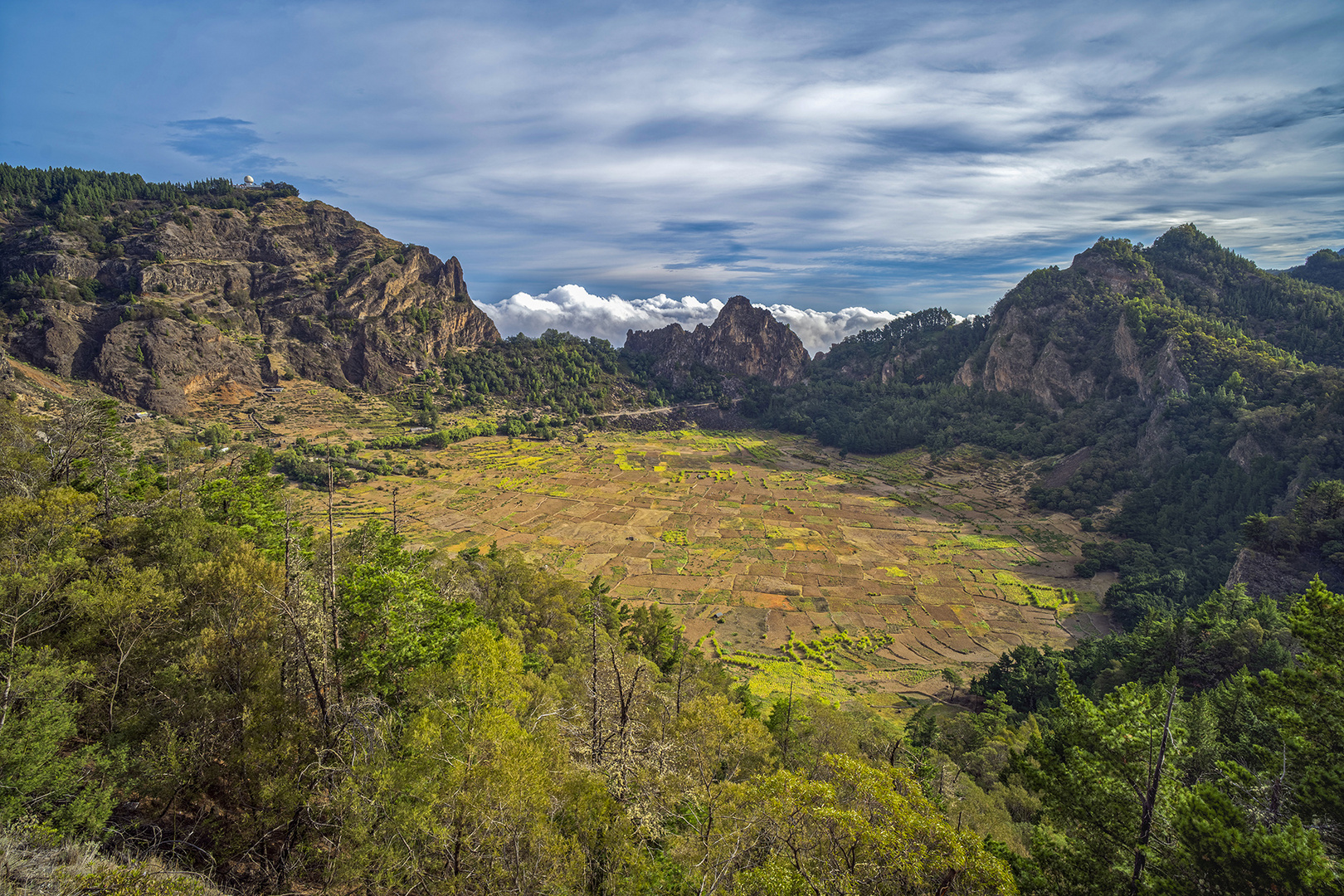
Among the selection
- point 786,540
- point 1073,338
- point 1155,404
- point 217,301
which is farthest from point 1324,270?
point 217,301

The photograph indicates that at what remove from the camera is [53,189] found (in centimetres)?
14262

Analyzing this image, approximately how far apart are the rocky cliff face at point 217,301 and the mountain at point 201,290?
0.33 m

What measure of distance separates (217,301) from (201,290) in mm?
5803

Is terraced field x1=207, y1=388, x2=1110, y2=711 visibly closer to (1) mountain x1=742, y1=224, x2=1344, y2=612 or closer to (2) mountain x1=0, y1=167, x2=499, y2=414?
(1) mountain x1=742, y1=224, x2=1344, y2=612

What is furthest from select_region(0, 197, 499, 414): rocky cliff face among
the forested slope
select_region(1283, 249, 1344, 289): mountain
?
select_region(1283, 249, 1344, 289): mountain

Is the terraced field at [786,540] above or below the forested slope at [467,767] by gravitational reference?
below

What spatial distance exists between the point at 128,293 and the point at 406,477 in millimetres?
89909

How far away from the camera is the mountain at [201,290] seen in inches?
4547

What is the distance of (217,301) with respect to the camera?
14325 centimetres

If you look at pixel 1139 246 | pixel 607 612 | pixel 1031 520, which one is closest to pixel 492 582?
pixel 607 612

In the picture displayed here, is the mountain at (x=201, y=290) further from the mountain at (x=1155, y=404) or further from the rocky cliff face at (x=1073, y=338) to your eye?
the rocky cliff face at (x=1073, y=338)

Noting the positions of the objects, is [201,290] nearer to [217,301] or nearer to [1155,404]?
[217,301]

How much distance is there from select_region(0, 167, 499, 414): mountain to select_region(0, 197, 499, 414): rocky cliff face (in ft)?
1.09

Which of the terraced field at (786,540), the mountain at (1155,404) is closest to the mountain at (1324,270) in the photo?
the mountain at (1155,404)
